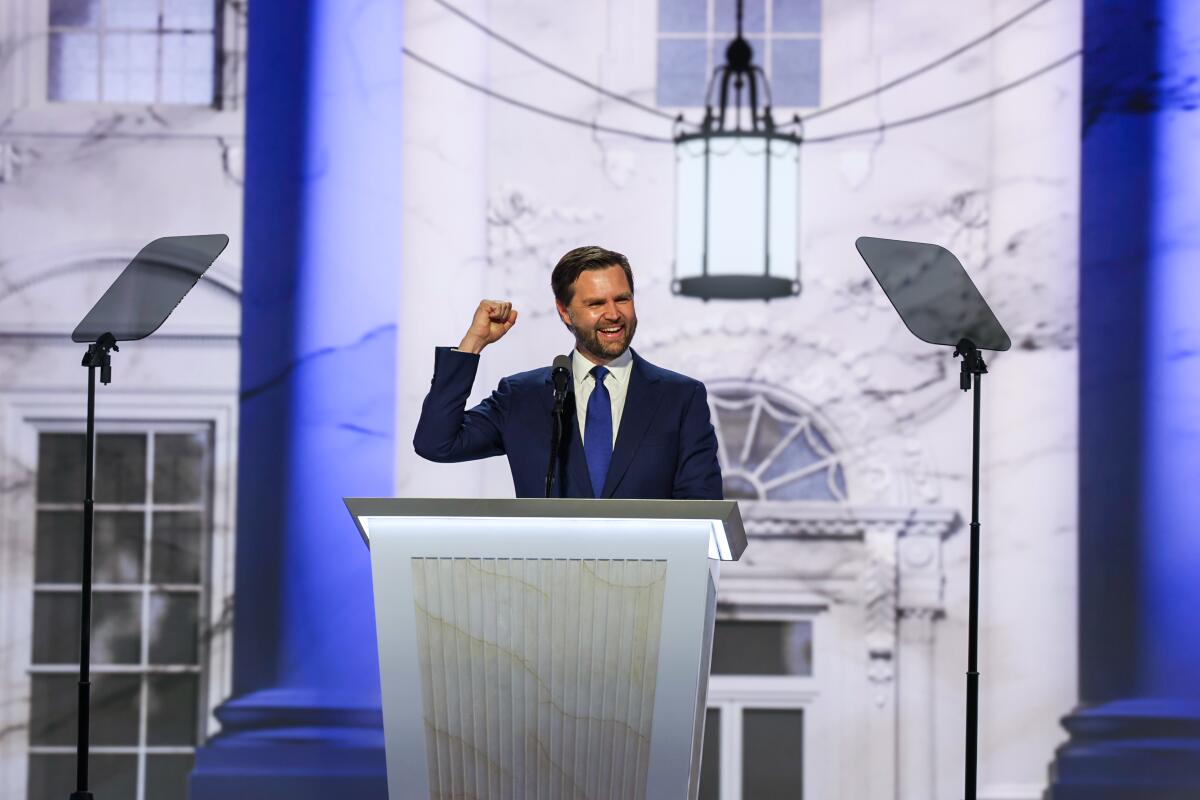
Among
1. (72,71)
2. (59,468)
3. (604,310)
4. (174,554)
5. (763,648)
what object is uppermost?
(72,71)

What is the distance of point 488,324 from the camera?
232cm

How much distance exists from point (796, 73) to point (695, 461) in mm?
2284

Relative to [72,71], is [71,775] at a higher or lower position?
lower

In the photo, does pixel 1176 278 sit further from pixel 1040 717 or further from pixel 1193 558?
pixel 1040 717

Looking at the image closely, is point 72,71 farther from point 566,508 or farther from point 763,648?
point 566,508

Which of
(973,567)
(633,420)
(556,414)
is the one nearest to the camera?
(556,414)

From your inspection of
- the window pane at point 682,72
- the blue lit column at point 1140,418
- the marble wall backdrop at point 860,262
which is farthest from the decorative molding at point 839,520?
the window pane at point 682,72

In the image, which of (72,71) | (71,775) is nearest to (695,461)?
(71,775)

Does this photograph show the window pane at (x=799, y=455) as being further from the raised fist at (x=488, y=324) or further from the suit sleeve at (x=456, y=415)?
the raised fist at (x=488, y=324)

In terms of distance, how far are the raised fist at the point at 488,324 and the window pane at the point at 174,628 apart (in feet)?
7.82

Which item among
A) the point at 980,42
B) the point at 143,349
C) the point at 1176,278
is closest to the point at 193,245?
the point at 143,349

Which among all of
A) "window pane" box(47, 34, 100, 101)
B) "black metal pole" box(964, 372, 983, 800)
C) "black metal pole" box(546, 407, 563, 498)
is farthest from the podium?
"window pane" box(47, 34, 100, 101)

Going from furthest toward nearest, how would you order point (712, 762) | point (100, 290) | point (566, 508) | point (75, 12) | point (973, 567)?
point (75, 12)
point (100, 290)
point (712, 762)
point (973, 567)
point (566, 508)

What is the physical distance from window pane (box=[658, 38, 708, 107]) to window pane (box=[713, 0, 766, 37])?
0.09 metres
